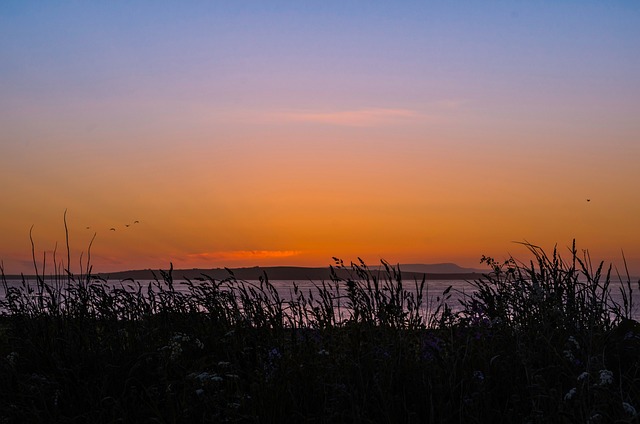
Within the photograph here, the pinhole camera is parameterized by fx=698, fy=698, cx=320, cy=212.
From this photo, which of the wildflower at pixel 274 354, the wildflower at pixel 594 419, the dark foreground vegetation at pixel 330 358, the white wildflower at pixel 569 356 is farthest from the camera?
the wildflower at pixel 274 354

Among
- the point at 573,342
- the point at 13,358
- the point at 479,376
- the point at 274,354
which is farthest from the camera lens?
the point at 13,358

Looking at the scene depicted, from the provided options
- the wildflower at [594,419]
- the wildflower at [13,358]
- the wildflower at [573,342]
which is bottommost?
the wildflower at [13,358]

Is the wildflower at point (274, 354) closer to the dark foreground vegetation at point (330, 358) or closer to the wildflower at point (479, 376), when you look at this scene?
the dark foreground vegetation at point (330, 358)

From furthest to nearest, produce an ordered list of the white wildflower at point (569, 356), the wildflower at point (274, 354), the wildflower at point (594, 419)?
the wildflower at point (274, 354) → the white wildflower at point (569, 356) → the wildflower at point (594, 419)

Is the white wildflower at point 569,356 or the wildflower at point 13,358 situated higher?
the white wildflower at point 569,356

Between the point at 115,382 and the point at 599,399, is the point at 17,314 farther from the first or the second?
the point at 599,399

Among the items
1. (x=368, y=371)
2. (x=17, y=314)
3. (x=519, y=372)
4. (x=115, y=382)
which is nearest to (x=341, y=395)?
(x=368, y=371)

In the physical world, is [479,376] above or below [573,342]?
below

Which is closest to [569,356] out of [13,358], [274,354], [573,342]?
[573,342]

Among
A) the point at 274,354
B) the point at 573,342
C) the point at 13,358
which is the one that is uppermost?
the point at 573,342

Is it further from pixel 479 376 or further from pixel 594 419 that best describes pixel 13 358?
pixel 594 419

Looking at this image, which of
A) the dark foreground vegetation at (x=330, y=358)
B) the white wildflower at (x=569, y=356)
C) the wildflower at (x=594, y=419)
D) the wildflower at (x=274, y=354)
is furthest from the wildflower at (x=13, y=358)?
the wildflower at (x=594, y=419)

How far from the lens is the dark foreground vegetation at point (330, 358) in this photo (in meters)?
5.52

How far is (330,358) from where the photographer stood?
644cm
